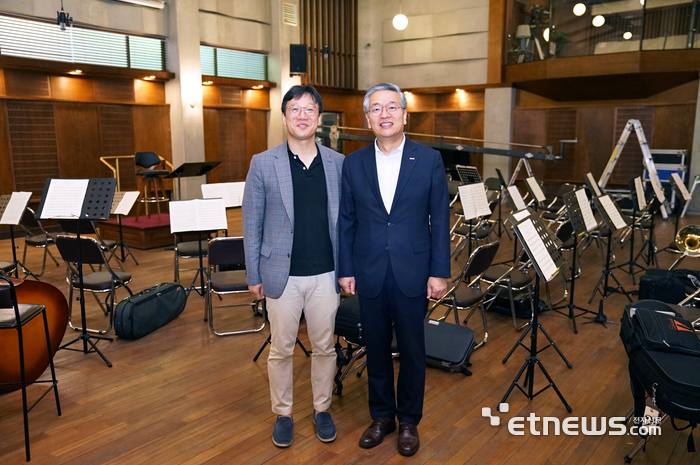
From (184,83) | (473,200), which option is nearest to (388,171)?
(473,200)

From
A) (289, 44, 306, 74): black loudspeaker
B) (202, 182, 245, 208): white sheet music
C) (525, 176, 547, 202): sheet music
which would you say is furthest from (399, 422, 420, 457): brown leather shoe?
(289, 44, 306, 74): black loudspeaker

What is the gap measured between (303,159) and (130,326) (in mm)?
2478

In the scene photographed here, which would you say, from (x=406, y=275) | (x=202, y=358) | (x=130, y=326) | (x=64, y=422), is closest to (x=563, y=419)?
(x=406, y=275)

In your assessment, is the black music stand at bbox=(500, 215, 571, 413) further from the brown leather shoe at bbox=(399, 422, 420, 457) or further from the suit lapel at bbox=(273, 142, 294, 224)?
the suit lapel at bbox=(273, 142, 294, 224)

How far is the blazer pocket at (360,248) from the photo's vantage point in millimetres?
2580

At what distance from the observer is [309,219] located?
2.67 meters

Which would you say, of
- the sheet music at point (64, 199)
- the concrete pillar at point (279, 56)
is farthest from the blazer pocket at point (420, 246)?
the concrete pillar at point (279, 56)

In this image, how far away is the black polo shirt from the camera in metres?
2.67

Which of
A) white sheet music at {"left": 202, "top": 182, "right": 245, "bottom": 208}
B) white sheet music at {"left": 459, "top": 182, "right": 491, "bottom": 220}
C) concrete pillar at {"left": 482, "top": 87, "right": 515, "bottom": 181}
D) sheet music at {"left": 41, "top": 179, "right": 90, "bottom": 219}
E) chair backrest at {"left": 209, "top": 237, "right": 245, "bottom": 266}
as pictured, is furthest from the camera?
concrete pillar at {"left": 482, "top": 87, "right": 515, "bottom": 181}

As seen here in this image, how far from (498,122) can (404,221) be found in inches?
455

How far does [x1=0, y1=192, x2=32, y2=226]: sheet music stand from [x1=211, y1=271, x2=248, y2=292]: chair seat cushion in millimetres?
2412

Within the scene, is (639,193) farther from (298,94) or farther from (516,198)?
(298,94)

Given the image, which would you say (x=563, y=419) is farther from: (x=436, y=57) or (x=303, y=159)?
(x=436, y=57)

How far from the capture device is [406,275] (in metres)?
2.54
